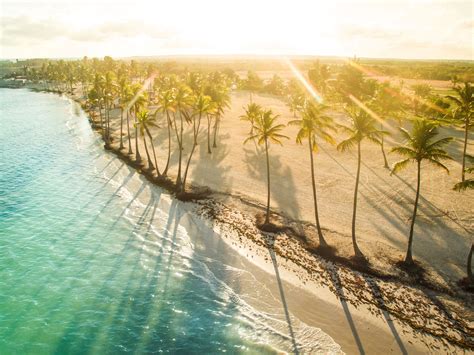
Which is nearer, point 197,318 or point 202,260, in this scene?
point 197,318

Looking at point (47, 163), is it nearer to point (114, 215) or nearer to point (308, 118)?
point (114, 215)

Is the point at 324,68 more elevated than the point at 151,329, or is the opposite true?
the point at 324,68

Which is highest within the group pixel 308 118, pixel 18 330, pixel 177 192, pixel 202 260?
pixel 308 118

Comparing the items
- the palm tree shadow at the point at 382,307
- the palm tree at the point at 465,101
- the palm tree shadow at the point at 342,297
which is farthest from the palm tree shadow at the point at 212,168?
the palm tree at the point at 465,101

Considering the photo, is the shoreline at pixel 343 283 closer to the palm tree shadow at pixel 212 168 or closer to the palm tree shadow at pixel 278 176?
the palm tree shadow at pixel 278 176

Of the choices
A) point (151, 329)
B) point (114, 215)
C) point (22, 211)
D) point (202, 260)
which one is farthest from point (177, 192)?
point (151, 329)

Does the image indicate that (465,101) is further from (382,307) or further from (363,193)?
(382,307)
